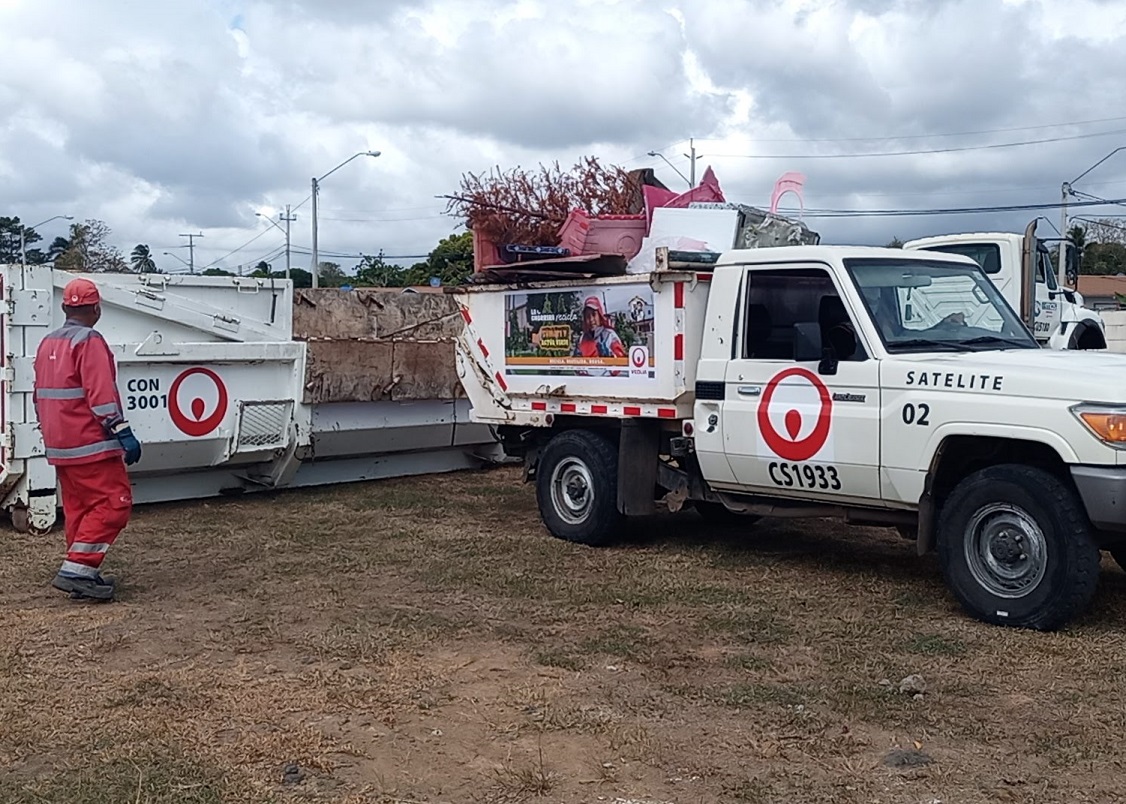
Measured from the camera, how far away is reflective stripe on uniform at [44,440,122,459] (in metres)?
6.89

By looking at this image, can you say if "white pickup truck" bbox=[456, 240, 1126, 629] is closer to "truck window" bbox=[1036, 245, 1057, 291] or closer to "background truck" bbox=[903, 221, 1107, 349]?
"background truck" bbox=[903, 221, 1107, 349]

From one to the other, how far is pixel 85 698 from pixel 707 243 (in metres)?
4.89

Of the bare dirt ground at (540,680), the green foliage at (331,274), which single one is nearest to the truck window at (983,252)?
the bare dirt ground at (540,680)

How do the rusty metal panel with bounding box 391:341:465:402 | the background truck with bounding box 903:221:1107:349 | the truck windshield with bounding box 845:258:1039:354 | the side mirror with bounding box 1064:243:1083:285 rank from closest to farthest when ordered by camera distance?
the truck windshield with bounding box 845:258:1039:354
the rusty metal panel with bounding box 391:341:465:402
the background truck with bounding box 903:221:1107:349
the side mirror with bounding box 1064:243:1083:285

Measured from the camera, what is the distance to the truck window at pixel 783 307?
7.37m

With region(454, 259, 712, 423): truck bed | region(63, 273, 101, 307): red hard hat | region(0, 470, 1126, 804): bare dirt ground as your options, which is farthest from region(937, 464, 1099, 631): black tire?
region(63, 273, 101, 307): red hard hat

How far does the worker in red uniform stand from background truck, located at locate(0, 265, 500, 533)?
2.33 m

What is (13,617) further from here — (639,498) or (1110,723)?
(1110,723)

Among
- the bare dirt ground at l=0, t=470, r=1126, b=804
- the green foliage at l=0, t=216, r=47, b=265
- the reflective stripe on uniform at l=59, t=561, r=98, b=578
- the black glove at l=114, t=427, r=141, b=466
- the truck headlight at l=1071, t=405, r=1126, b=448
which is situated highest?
the green foliage at l=0, t=216, r=47, b=265

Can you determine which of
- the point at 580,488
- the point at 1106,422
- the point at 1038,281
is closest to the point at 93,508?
the point at 580,488

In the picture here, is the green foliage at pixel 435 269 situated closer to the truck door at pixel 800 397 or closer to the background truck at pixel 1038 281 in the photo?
the background truck at pixel 1038 281

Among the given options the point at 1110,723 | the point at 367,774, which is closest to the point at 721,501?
the point at 1110,723

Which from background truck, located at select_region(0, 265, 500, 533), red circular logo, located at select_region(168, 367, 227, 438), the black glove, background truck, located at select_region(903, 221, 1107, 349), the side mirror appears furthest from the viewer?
the side mirror

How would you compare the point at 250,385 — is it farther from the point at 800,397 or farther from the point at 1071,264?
the point at 1071,264
